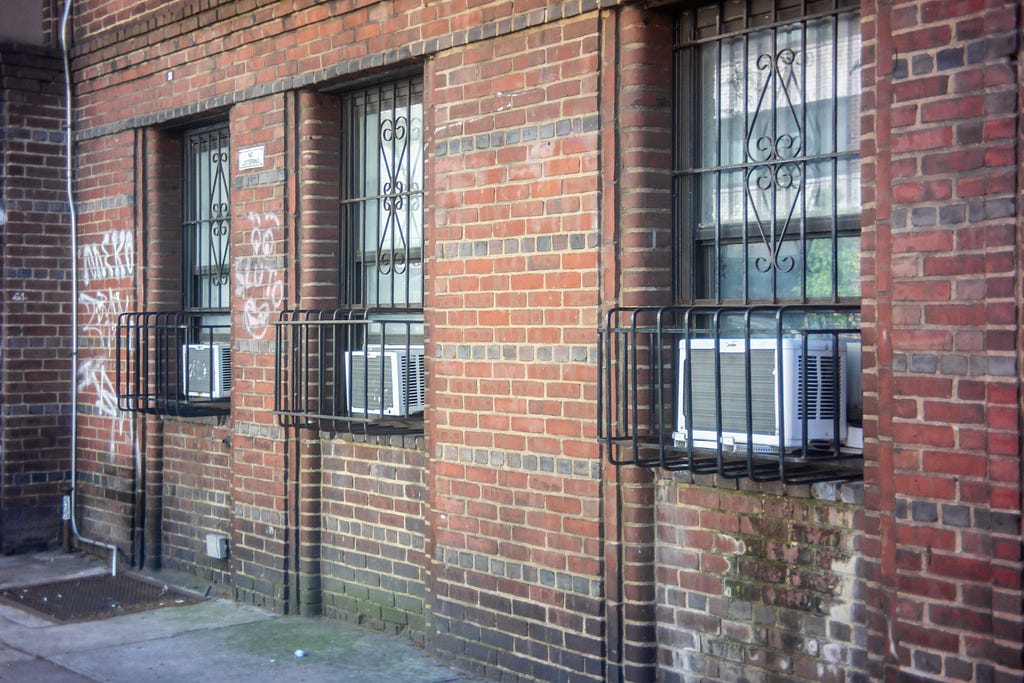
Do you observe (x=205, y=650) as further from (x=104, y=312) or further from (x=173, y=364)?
(x=104, y=312)

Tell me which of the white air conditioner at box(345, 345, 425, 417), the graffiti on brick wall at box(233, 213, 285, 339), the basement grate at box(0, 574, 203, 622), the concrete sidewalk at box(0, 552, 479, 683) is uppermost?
the graffiti on brick wall at box(233, 213, 285, 339)

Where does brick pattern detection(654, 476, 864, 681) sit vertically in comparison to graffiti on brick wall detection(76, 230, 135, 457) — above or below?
below

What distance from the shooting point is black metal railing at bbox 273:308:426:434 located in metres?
6.77

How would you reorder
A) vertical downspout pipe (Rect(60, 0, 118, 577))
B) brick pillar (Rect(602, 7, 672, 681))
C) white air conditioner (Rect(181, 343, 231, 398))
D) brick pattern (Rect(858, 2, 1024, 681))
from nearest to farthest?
brick pattern (Rect(858, 2, 1024, 681)), brick pillar (Rect(602, 7, 672, 681)), white air conditioner (Rect(181, 343, 231, 398)), vertical downspout pipe (Rect(60, 0, 118, 577))

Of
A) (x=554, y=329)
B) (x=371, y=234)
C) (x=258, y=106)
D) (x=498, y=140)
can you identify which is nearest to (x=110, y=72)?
(x=258, y=106)

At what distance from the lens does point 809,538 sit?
4.70m

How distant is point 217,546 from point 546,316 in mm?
3726

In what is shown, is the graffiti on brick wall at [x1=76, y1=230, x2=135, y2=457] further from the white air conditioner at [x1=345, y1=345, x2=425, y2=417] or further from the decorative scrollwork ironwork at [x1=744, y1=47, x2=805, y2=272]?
the decorative scrollwork ironwork at [x1=744, y1=47, x2=805, y2=272]

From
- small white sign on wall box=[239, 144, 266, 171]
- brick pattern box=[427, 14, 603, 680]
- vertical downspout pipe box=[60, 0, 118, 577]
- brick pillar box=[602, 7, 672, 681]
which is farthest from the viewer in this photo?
vertical downspout pipe box=[60, 0, 118, 577]

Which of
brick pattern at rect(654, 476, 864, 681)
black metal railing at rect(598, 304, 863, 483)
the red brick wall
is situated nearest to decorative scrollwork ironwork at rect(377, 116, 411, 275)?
black metal railing at rect(598, 304, 863, 483)

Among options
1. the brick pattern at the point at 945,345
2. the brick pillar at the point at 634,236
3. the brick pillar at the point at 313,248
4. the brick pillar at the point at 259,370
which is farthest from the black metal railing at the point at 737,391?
the brick pillar at the point at 259,370

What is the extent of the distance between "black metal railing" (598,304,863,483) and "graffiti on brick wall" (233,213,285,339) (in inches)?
118

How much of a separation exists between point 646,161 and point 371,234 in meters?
2.52

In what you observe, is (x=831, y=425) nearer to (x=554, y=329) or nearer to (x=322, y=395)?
(x=554, y=329)
